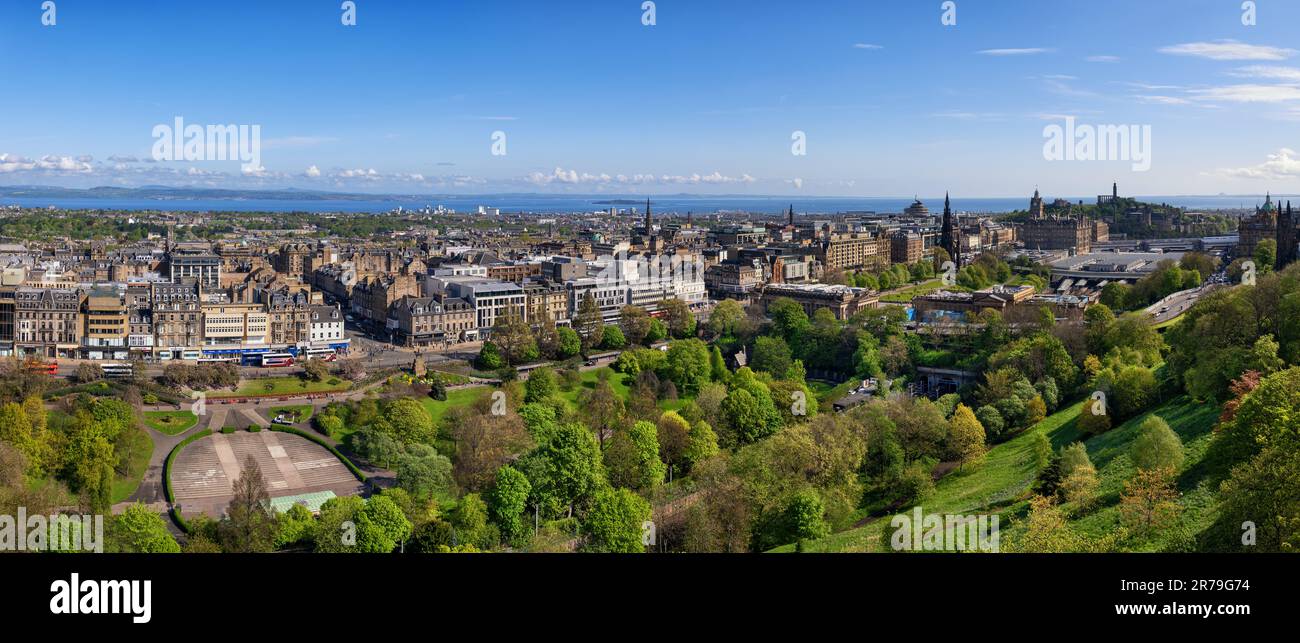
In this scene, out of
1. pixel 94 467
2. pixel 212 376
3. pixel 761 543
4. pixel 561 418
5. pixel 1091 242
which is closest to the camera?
pixel 761 543

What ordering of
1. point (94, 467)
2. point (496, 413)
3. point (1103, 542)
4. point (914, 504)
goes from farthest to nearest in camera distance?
point (496, 413)
point (94, 467)
point (914, 504)
point (1103, 542)

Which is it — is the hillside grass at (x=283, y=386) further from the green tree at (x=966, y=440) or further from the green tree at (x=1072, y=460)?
the green tree at (x=1072, y=460)

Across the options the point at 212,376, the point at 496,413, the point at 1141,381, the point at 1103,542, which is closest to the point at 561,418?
the point at 496,413

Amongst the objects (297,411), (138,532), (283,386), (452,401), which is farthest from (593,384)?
(138,532)

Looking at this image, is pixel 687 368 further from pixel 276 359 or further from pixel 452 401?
pixel 276 359

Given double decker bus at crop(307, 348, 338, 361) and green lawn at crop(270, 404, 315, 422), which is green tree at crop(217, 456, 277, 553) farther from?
double decker bus at crop(307, 348, 338, 361)

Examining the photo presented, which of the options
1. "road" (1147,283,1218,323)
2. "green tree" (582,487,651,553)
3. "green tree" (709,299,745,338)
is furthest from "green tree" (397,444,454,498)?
"road" (1147,283,1218,323)

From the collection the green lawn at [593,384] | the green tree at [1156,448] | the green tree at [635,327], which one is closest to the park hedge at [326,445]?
the green lawn at [593,384]
